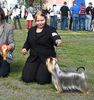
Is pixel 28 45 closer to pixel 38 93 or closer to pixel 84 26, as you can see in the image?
pixel 38 93

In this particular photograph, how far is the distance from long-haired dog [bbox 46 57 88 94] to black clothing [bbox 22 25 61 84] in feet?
3.10

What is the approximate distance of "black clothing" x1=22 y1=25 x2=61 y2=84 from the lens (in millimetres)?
8711

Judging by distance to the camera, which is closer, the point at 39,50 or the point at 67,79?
the point at 67,79

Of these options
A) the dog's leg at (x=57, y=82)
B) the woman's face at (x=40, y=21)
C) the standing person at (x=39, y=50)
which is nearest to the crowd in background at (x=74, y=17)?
the standing person at (x=39, y=50)

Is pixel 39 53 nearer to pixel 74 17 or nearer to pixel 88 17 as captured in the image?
pixel 74 17

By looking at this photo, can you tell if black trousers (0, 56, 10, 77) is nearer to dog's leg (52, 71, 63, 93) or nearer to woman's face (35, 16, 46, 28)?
woman's face (35, 16, 46, 28)

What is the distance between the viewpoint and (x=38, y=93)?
7.81 metres

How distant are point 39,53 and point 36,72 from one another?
373mm


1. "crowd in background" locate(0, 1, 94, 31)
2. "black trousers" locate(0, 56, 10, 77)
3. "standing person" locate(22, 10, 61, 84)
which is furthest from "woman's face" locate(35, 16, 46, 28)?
"crowd in background" locate(0, 1, 94, 31)

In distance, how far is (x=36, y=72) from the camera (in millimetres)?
8812

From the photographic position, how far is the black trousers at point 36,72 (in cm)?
859

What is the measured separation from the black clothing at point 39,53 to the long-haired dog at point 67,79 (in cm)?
94

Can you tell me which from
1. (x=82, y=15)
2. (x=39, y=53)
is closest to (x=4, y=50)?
(x=39, y=53)

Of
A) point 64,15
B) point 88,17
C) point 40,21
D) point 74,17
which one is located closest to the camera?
point 40,21
